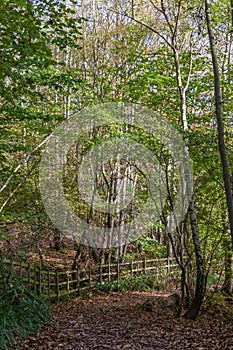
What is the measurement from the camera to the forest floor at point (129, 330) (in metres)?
5.73

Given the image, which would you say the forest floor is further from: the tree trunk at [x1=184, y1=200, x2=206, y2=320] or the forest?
the tree trunk at [x1=184, y1=200, x2=206, y2=320]

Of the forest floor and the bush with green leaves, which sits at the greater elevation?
the bush with green leaves

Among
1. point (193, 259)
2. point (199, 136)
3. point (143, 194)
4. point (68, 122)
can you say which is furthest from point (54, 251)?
point (199, 136)

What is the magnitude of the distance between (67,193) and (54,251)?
5.37 meters

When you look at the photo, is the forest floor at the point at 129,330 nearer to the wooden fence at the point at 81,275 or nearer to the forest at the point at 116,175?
the forest at the point at 116,175

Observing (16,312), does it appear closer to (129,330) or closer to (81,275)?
(129,330)

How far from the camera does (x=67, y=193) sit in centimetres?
1188

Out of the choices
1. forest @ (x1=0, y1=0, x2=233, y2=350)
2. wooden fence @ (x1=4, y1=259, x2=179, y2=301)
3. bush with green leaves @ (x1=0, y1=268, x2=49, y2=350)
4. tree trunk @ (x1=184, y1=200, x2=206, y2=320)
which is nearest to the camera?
bush with green leaves @ (x1=0, y1=268, x2=49, y2=350)

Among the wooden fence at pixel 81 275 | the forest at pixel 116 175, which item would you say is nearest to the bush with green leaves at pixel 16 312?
the forest at pixel 116 175

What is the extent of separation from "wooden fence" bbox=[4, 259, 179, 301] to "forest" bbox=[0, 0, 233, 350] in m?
0.05

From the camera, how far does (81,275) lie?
12.1 meters

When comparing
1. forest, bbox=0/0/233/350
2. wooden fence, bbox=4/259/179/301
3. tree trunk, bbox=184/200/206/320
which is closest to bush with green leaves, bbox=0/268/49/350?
forest, bbox=0/0/233/350

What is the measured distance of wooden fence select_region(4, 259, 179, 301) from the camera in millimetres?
8852

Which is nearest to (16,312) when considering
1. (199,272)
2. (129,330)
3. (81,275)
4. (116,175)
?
(129,330)
